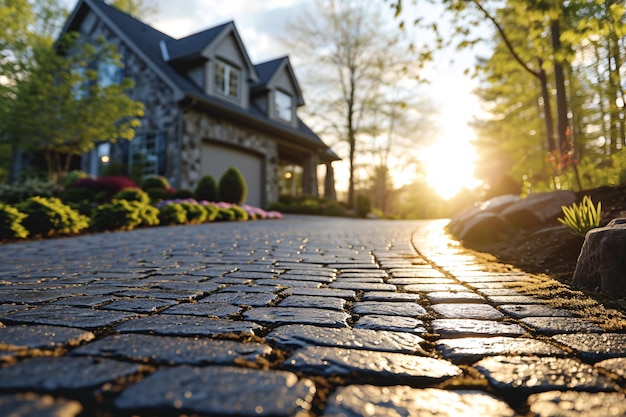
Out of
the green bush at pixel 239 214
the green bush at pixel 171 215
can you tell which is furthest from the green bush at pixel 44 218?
the green bush at pixel 239 214

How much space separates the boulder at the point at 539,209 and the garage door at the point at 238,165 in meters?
11.1

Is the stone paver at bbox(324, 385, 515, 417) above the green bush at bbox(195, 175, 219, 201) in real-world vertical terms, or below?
below

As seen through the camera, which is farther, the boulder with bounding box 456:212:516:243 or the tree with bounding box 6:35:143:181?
the tree with bounding box 6:35:143:181

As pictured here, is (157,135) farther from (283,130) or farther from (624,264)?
(624,264)

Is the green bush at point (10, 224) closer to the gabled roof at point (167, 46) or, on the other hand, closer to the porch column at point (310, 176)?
the gabled roof at point (167, 46)

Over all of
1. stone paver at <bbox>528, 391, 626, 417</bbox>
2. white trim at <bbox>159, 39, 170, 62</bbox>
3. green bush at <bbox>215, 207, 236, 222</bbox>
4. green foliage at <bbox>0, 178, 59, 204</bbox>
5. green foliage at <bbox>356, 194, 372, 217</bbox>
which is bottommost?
stone paver at <bbox>528, 391, 626, 417</bbox>

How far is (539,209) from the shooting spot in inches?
196

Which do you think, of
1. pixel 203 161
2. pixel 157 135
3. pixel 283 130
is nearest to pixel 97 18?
pixel 157 135

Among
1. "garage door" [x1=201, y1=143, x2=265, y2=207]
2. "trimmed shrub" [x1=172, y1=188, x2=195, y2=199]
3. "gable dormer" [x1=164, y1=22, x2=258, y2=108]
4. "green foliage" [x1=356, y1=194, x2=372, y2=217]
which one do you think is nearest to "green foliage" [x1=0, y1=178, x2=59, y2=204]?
"trimmed shrub" [x1=172, y1=188, x2=195, y2=199]

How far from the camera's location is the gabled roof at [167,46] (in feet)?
44.2

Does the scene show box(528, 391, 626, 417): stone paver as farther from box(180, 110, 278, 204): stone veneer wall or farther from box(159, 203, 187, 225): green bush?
box(180, 110, 278, 204): stone veneer wall

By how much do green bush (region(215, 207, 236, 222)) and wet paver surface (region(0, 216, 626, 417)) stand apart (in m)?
7.70

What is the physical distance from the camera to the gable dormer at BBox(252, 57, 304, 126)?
1808cm

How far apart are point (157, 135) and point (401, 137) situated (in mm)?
17252
